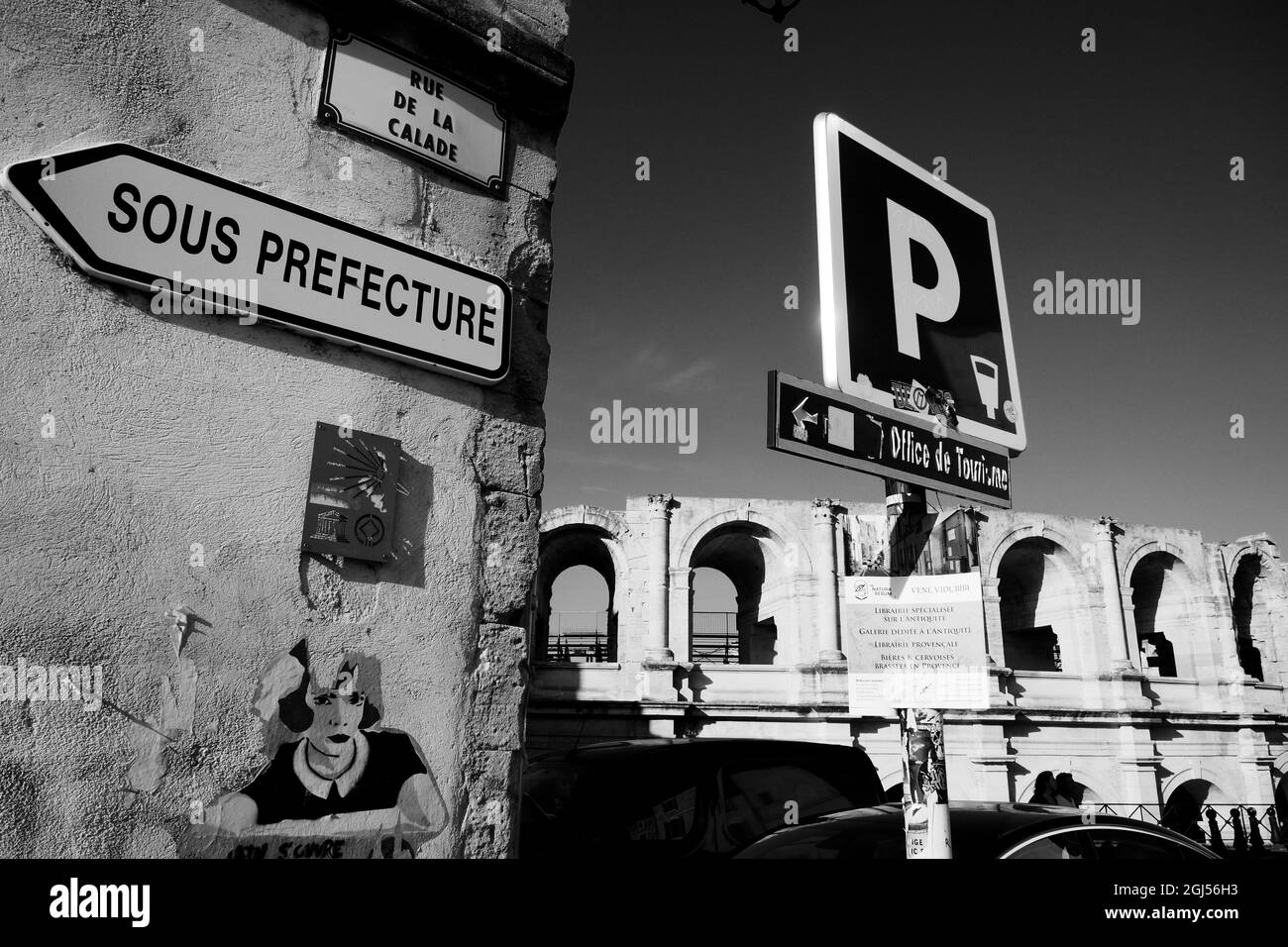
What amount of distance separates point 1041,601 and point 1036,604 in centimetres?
29

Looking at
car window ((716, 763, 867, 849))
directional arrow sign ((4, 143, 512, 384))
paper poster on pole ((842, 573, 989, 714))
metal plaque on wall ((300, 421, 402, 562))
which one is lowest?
car window ((716, 763, 867, 849))

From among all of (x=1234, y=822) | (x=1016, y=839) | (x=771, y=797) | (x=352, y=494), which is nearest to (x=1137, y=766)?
(x=1234, y=822)

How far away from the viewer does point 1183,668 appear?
2048 cm

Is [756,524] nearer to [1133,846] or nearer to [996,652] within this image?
[996,652]

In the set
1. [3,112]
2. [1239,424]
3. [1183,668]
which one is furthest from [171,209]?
[1183,668]

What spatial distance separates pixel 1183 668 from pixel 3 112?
25.0 metres

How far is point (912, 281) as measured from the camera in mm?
3900

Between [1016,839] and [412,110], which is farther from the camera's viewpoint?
[1016,839]

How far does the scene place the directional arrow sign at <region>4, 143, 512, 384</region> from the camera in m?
2.02

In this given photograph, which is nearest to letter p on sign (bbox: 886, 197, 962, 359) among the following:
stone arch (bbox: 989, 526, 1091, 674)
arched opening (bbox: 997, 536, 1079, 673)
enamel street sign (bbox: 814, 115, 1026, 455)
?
enamel street sign (bbox: 814, 115, 1026, 455)

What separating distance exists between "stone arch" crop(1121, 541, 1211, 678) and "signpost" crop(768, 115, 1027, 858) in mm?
18822

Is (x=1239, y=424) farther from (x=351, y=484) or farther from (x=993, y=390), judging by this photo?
(x=351, y=484)

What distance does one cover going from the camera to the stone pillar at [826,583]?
1745cm

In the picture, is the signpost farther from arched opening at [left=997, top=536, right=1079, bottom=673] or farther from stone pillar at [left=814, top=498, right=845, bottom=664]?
arched opening at [left=997, top=536, right=1079, bottom=673]
